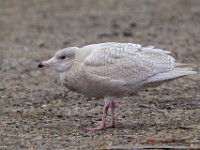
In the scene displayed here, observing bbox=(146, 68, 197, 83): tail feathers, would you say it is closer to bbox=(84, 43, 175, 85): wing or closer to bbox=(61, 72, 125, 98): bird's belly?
bbox=(84, 43, 175, 85): wing

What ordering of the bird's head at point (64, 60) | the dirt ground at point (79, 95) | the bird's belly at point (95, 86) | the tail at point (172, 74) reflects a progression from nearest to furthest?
the dirt ground at point (79, 95) < the bird's belly at point (95, 86) < the tail at point (172, 74) < the bird's head at point (64, 60)

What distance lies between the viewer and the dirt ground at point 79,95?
28.2 feet

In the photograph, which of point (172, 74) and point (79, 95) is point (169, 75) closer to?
point (172, 74)

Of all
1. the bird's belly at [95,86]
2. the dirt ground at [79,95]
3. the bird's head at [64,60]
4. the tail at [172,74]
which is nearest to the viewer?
the dirt ground at [79,95]

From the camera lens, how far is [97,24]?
1859 centimetres

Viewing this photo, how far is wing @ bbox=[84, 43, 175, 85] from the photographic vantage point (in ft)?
29.1

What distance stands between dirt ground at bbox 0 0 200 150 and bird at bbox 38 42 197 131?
0.49 metres

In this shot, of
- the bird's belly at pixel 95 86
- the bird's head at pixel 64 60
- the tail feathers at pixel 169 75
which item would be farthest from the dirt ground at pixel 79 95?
the bird's head at pixel 64 60

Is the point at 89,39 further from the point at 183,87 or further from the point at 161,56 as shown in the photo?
the point at 161,56

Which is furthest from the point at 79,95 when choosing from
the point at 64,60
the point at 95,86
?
the point at 95,86

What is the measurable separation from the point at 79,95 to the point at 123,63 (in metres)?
2.59

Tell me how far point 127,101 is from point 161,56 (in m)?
1.85

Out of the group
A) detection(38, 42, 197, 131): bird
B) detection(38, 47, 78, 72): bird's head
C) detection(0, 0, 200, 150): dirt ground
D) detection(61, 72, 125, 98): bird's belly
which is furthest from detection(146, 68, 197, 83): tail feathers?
detection(38, 47, 78, 72): bird's head

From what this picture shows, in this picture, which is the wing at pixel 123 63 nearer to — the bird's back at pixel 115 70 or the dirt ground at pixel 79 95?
the bird's back at pixel 115 70
